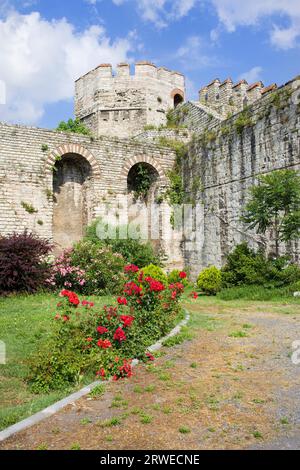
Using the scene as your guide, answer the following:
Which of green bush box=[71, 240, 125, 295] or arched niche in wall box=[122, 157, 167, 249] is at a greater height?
arched niche in wall box=[122, 157, 167, 249]

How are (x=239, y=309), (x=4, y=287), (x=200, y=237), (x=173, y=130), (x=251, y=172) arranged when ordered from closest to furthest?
(x=239, y=309) → (x=4, y=287) → (x=251, y=172) → (x=200, y=237) → (x=173, y=130)

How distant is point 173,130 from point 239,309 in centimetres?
1242

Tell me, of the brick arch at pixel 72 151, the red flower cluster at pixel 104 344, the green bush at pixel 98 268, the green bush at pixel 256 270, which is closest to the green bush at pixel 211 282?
the green bush at pixel 256 270

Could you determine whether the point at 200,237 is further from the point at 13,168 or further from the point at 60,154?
the point at 13,168

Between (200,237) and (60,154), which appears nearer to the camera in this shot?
(60,154)

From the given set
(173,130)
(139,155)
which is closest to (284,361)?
(139,155)

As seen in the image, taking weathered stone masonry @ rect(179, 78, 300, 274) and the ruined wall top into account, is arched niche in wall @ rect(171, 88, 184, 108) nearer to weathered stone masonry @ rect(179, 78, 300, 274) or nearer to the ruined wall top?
the ruined wall top

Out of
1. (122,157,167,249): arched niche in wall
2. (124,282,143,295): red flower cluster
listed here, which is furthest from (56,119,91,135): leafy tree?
(124,282,143,295): red flower cluster

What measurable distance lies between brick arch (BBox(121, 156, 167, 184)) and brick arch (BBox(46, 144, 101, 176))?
121 centimetres

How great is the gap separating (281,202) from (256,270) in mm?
2111

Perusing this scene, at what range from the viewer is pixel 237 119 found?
14.1 m

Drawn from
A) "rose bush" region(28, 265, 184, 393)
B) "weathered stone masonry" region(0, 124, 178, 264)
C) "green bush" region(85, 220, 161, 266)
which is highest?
"weathered stone masonry" region(0, 124, 178, 264)

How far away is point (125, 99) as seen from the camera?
22.6 m

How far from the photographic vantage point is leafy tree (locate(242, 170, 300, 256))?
35.7 ft
